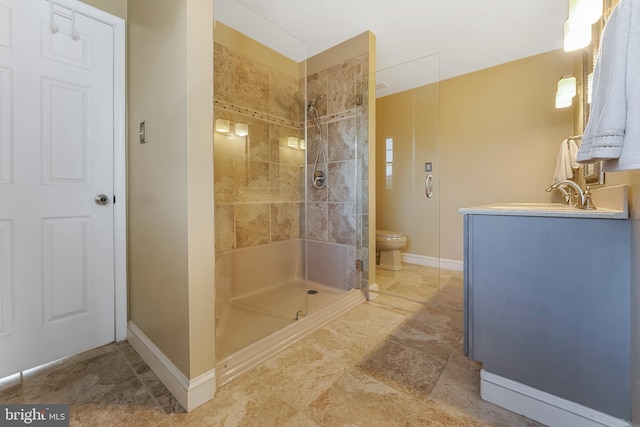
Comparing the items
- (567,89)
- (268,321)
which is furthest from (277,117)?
(567,89)

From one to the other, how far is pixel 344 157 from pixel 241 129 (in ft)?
3.24

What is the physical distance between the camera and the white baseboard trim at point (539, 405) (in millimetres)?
968

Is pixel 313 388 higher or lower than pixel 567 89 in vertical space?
lower

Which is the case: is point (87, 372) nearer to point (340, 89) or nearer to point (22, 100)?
point (22, 100)

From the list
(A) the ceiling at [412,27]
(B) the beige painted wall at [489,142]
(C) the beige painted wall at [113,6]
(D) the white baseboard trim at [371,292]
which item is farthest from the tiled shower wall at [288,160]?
(B) the beige painted wall at [489,142]

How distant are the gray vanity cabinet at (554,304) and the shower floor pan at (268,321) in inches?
39.8

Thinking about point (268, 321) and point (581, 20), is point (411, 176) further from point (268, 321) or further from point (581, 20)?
point (268, 321)

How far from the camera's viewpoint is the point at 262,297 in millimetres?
2312

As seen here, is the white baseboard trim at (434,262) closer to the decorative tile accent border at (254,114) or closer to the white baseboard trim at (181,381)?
the decorative tile accent border at (254,114)

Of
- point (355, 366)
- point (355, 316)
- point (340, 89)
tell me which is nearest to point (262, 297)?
point (355, 316)

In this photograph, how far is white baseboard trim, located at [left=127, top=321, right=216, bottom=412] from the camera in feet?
3.71

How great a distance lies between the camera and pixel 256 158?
8.02 ft

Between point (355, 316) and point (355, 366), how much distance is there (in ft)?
2.13

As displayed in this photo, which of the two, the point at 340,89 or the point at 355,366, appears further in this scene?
the point at 340,89
